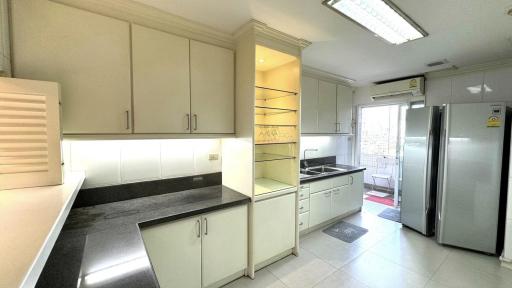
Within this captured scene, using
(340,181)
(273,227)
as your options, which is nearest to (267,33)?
(273,227)

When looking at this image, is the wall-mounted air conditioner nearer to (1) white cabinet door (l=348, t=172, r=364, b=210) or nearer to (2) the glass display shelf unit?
(1) white cabinet door (l=348, t=172, r=364, b=210)

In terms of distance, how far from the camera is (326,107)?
332 centimetres

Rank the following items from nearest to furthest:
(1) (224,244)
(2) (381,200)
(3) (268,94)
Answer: (1) (224,244), (3) (268,94), (2) (381,200)

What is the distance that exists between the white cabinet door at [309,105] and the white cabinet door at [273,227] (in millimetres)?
1237

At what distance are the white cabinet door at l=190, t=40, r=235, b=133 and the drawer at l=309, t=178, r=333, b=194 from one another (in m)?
1.42

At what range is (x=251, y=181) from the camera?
1.93m

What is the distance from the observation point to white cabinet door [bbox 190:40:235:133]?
183 centimetres

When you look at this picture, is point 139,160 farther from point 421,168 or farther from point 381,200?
point 381,200

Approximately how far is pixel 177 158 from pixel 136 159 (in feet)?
1.18

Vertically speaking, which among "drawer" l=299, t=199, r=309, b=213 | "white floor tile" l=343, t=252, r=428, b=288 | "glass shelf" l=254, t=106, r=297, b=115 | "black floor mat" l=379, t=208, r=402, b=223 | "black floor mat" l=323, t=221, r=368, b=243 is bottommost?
"white floor tile" l=343, t=252, r=428, b=288

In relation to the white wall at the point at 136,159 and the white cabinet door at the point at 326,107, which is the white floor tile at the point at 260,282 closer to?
the white wall at the point at 136,159

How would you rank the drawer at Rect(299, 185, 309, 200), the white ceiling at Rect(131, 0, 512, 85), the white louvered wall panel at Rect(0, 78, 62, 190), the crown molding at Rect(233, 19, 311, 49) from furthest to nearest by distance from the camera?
1. the drawer at Rect(299, 185, 309, 200)
2. the crown molding at Rect(233, 19, 311, 49)
3. the white ceiling at Rect(131, 0, 512, 85)
4. the white louvered wall panel at Rect(0, 78, 62, 190)

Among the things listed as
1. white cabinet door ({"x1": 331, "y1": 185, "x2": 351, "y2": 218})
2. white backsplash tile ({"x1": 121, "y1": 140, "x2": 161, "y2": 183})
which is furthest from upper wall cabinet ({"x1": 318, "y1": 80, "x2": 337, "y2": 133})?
white backsplash tile ({"x1": 121, "y1": 140, "x2": 161, "y2": 183})

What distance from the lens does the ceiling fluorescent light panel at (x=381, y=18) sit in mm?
1510
